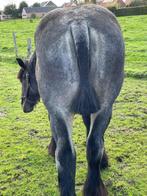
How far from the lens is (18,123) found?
20.4ft

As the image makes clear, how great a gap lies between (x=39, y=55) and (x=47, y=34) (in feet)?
0.66

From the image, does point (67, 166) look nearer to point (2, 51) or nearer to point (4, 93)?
point (4, 93)

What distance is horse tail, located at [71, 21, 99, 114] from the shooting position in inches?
119

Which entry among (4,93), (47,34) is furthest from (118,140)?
(4,93)

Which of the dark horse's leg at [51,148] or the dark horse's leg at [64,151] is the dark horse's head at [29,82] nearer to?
the dark horse's leg at [51,148]

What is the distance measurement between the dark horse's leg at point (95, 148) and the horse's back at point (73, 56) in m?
0.16

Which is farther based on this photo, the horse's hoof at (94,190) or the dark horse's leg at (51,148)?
the dark horse's leg at (51,148)

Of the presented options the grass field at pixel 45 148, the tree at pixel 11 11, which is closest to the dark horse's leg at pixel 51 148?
the grass field at pixel 45 148

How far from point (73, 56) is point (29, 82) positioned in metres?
1.54

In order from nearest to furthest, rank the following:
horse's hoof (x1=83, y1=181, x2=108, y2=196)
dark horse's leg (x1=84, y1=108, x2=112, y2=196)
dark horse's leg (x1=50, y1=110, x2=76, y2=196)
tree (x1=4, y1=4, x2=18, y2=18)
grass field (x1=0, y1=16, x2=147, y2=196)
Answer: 1. dark horse's leg (x1=50, y1=110, x2=76, y2=196)
2. dark horse's leg (x1=84, y1=108, x2=112, y2=196)
3. horse's hoof (x1=83, y1=181, x2=108, y2=196)
4. grass field (x1=0, y1=16, x2=147, y2=196)
5. tree (x1=4, y1=4, x2=18, y2=18)

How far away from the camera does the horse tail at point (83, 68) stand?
3.01 metres

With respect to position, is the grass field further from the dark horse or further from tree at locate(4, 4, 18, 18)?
tree at locate(4, 4, 18, 18)

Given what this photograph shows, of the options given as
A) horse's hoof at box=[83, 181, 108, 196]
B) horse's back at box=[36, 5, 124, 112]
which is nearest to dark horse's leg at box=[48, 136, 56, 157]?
horse's hoof at box=[83, 181, 108, 196]

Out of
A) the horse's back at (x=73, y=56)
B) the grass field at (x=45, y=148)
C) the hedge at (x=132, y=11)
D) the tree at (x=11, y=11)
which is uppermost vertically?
the horse's back at (x=73, y=56)
